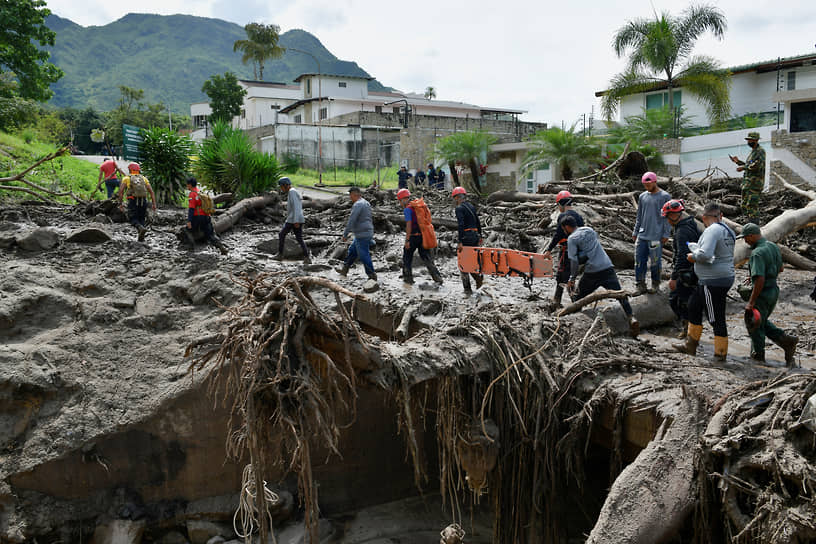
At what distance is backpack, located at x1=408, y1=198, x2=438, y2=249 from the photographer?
29.5ft

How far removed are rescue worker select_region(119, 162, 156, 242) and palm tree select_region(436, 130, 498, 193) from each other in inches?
544

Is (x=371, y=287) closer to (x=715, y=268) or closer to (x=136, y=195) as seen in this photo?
(x=715, y=268)

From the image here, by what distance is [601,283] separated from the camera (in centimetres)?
719

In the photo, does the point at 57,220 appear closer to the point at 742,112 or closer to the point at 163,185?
the point at 163,185

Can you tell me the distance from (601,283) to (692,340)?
4.04 feet

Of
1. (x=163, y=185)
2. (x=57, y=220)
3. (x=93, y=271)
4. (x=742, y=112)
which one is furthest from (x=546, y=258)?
(x=742, y=112)

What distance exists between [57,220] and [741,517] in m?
14.2

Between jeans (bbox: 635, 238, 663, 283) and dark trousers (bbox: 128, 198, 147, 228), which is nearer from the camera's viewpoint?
jeans (bbox: 635, 238, 663, 283)

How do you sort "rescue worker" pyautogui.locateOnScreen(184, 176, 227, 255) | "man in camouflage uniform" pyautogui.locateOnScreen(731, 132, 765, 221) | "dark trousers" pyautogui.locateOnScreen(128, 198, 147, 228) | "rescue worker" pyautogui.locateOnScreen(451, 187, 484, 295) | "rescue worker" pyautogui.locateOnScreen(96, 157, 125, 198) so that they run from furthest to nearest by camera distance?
"rescue worker" pyautogui.locateOnScreen(96, 157, 125, 198)
"dark trousers" pyautogui.locateOnScreen(128, 198, 147, 228)
"rescue worker" pyautogui.locateOnScreen(184, 176, 227, 255)
"man in camouflage uniform" pyautogui.locateOnScreen(731, 132, 765, 221)
"rescue worker" pyautogui.locateOnScreen(451, 187, 484, 295)

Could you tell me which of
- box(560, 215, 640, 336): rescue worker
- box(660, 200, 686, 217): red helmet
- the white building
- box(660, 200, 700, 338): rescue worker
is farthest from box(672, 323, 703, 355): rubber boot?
the white building

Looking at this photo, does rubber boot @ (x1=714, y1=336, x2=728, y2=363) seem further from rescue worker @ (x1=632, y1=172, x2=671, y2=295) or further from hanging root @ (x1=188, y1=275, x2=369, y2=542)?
hanging root @ (x1=188, y1=275, x2=369, y2=542)

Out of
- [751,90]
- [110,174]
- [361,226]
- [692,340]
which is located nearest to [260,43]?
[751,90]

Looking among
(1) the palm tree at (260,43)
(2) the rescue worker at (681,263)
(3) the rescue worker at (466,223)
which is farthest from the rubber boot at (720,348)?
(1) the palm tree at (260,43)

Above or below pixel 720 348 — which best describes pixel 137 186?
above
